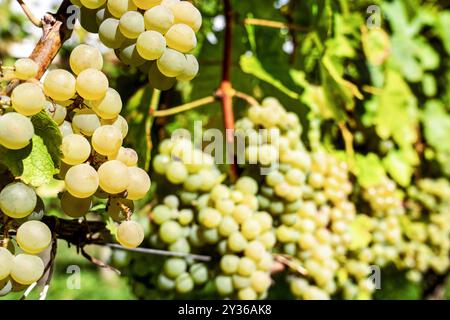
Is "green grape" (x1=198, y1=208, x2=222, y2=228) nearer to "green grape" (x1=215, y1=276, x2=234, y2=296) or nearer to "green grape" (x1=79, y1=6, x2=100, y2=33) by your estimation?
"green grape" (x1=215, y1=276, x2=234, y2=296)

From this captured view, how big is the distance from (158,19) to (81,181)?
0.56 ft

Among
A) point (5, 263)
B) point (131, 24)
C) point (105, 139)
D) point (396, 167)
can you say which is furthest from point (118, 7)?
point (396, 167)

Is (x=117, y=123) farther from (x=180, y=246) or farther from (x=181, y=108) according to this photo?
(x=181, y=108)

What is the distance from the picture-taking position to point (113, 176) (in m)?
0.49

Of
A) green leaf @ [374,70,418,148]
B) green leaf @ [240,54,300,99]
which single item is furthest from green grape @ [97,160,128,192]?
green leaf @ [374,70,418,148]

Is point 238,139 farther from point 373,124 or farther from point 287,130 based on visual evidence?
point 373,124

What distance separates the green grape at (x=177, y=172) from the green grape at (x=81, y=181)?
495 mm

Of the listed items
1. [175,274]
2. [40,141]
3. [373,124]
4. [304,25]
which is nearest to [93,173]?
Result: [40,141]

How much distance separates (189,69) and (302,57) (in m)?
0.94

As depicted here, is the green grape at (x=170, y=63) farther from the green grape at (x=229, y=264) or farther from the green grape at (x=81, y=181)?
the green grape at (x=229, y=264)

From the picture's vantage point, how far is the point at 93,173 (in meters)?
0.49

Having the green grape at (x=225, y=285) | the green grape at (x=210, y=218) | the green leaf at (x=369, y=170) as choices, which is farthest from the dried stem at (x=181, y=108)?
the green leaf at (x=369, y=170)

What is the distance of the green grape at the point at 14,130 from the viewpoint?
17.0 inches

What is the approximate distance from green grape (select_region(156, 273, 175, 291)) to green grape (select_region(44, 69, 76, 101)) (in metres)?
0.56
